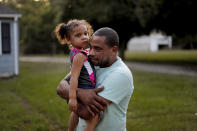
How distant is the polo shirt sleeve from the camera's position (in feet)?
6.77

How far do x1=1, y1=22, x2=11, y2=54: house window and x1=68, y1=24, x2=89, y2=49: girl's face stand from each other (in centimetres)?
1163

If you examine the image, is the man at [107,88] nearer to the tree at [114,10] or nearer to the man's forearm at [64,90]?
the man's forearm at [64,90]

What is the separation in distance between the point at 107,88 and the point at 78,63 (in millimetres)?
351

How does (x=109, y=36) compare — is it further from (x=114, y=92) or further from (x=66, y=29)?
(x=66, y=29)

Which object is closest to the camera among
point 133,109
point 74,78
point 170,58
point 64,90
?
point 74,78

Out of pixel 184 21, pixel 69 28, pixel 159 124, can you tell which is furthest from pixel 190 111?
pixel 184 21


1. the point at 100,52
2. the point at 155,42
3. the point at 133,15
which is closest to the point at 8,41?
the point at 133,15

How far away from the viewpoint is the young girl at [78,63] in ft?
7.19

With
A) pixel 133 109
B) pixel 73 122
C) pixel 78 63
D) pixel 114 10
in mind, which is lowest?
pixel 133 109

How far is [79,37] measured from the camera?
8.31ft

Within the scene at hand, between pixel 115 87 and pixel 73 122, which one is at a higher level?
pixel 115 87

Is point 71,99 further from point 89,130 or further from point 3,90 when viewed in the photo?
point 3,90

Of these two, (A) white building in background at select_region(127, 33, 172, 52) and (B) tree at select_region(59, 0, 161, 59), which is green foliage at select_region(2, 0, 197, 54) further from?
(A) white building in background at select_region(127, 33, 172, 52)

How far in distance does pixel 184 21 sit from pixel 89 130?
18.4 metres
